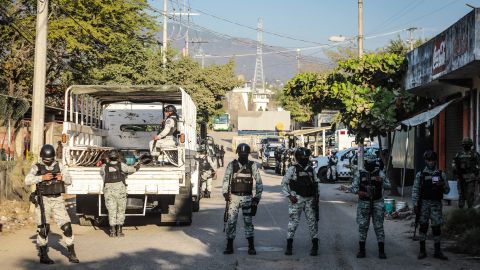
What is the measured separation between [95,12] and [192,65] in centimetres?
1715

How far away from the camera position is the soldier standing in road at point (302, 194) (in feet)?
35.8

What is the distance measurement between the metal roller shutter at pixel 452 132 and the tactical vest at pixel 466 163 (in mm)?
5524

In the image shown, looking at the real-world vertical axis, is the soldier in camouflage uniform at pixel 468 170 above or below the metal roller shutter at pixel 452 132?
below

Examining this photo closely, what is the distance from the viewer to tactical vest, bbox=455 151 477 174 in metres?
15.2

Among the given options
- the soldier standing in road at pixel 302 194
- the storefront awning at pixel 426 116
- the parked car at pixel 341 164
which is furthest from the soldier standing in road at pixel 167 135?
the parked car at pixel 341 164

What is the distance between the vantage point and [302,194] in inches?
431

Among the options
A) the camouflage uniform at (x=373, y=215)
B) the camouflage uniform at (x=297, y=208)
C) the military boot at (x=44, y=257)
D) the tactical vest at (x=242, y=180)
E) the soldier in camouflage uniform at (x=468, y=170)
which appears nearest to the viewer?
the military boot at (x=44, y=257)

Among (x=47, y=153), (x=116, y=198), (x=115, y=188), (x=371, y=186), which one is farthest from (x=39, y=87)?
(x=371, y=186)

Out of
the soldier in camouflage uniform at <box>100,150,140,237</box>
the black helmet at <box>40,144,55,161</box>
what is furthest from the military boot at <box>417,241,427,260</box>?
the black helmet at <box>40,144,55,161</box>

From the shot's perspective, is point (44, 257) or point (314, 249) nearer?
point (44, 257)

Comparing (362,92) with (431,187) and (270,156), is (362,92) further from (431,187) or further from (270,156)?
(270,156)

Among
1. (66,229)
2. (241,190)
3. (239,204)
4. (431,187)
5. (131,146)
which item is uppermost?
(131,146)

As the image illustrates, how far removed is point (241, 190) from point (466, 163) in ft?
20.9

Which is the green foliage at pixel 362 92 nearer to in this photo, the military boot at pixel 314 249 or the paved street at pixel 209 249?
the paved street at pixel 209 249
